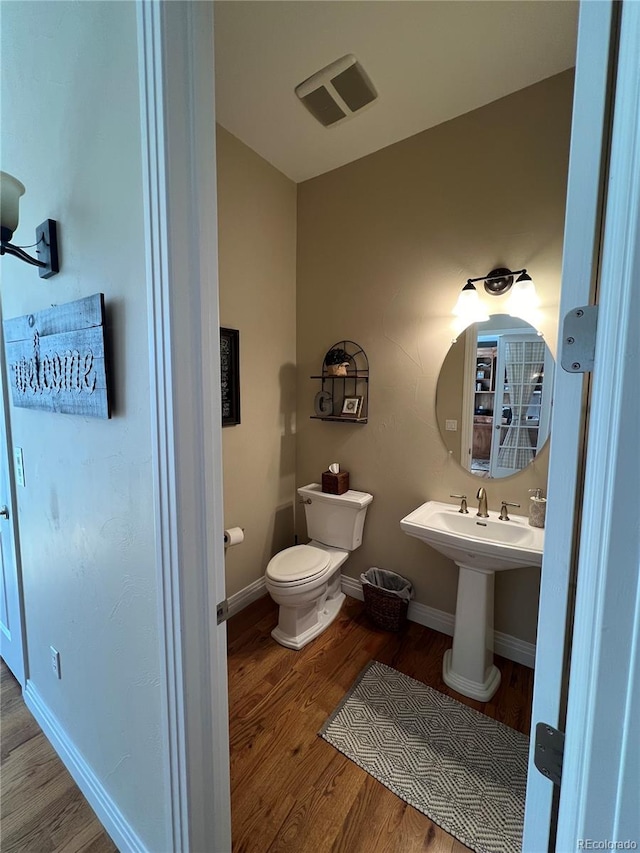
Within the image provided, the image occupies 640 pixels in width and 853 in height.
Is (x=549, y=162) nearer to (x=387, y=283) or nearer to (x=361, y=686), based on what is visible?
(x=387, y=283)

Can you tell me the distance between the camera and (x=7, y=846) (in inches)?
43.8

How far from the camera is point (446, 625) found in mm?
2076

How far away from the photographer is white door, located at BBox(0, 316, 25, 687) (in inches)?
58.9

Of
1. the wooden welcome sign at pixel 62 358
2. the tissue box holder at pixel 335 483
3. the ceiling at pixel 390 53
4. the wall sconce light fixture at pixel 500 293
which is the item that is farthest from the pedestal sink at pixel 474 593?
the ceiling at pixel 390 53

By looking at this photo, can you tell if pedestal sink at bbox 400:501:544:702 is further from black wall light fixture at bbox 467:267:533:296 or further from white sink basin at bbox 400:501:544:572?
black wall light fixture at bbox 467:267:533:296

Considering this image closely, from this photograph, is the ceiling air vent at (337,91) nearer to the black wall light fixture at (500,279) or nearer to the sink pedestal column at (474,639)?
the black wall light fixture at (500,279)

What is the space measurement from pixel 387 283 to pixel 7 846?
9.24 feet

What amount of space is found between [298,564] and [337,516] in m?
0.41

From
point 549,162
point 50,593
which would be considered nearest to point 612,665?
point 50,593

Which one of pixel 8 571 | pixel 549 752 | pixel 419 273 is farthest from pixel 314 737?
pixel 419 273

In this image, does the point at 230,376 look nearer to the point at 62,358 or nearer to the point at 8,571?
the point at 62,358

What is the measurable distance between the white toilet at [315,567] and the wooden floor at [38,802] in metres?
1.00

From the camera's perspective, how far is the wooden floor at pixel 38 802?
112 cm

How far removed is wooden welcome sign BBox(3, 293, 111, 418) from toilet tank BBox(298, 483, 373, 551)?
1.58m
